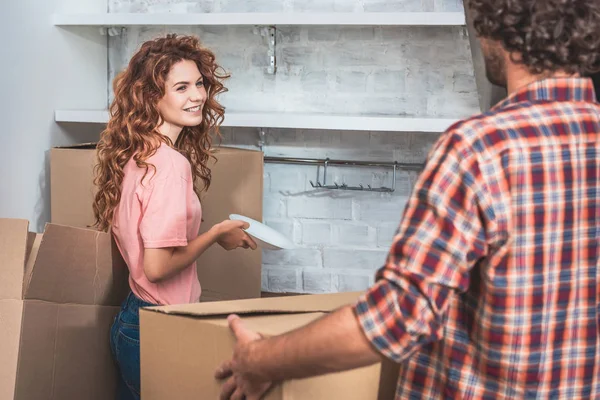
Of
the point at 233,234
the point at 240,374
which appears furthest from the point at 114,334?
the point at 240,374

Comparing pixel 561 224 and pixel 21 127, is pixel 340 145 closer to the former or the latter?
pixel 21 127

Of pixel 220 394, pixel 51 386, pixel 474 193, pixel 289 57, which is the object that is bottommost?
pixel 51 386

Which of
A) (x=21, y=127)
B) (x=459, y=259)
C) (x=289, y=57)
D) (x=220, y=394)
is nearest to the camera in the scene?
(x=459, y=259)

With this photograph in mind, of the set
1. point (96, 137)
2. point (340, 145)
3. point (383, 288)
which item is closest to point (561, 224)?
point (383, 288)

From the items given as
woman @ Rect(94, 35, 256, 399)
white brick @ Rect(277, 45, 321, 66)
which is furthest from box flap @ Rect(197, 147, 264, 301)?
white brick @ Rect(277, 45, 321, 66)

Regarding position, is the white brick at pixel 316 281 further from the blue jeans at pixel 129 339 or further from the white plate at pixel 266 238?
the blue jeans at pixel 129 339

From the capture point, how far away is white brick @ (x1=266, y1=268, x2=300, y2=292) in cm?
243

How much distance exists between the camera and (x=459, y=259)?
0.71 m

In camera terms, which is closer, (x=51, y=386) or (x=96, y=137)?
(x=51, y=386)

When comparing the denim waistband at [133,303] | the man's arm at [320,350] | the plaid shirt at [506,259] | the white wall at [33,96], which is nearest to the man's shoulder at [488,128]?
the plaid shirt at [506,259]

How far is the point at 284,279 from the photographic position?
2.44 meters

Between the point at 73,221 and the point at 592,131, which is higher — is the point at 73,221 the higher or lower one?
the lower one

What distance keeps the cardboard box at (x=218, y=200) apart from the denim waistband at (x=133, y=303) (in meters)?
0.46

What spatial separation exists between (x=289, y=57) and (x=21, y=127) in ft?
2.77
